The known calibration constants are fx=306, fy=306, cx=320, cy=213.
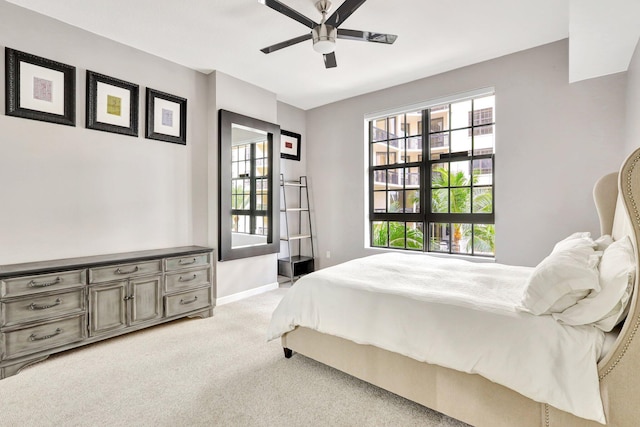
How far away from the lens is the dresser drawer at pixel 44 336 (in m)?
2.14

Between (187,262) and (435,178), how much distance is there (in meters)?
3.16

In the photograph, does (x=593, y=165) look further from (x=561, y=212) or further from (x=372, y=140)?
(x=372, y=140)

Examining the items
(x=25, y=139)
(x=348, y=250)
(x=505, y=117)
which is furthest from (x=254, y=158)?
(x=505, y=117)

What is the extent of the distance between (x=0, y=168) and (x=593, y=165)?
5134 millimetres

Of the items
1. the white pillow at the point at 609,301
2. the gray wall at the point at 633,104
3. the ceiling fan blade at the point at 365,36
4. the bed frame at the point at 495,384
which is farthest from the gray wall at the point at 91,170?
the gray wall at the point at 633,104

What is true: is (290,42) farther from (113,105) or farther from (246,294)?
(246,294)

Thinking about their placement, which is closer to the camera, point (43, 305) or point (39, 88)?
point (43, 305)

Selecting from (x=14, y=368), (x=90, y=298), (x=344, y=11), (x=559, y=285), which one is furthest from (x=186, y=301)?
(x=559, y=285)

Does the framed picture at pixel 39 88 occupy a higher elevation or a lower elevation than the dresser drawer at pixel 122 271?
higher

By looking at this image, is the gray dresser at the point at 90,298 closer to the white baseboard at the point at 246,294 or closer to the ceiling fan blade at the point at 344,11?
the white baseboard at the point at 246,294

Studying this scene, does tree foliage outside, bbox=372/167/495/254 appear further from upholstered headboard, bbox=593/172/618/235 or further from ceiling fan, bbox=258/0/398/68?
ceiling fan, bbox=258/0/398/68

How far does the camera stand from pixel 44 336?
2268mm

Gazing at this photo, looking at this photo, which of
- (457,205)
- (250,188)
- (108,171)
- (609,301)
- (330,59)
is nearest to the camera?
(609,301)

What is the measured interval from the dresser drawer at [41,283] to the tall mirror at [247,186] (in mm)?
1469
